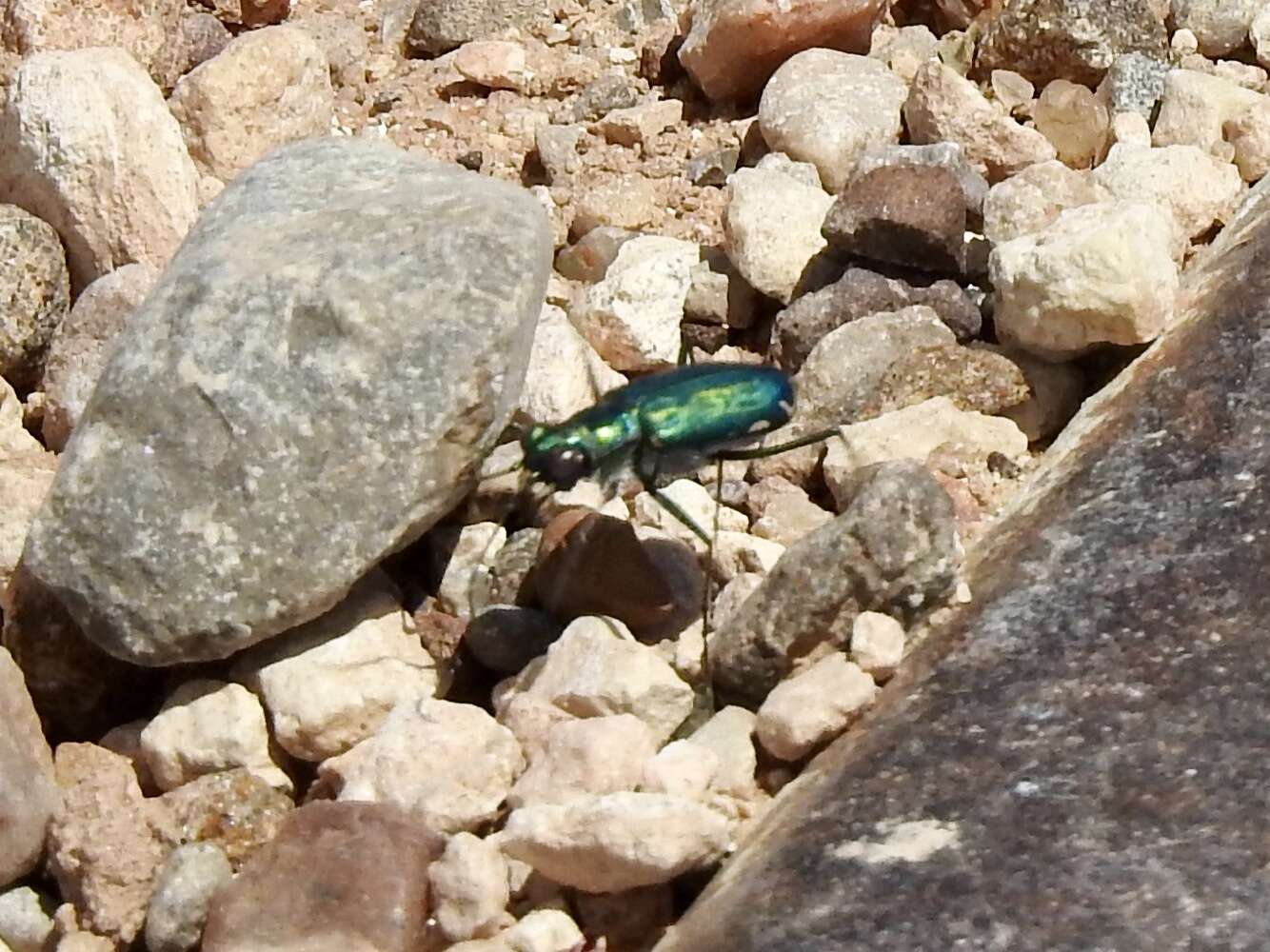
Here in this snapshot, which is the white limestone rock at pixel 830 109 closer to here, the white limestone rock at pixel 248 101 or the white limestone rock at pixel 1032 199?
the white limestone rock at pixel 1032 199

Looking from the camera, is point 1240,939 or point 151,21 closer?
point 1240,939

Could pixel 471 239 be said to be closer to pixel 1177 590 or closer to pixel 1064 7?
pixel 1177 590

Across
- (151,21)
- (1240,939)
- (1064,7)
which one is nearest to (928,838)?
(1240,939)

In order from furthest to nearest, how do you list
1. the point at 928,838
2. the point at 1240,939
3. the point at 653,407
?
the point at 653,407
the point at 928,838
the point at 1240,939

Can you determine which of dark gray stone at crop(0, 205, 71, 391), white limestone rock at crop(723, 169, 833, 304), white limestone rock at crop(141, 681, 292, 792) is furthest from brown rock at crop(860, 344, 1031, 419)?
dark gray stone at crop(0, 205, 71, 391)

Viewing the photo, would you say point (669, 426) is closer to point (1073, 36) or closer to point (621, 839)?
point (621, 839)

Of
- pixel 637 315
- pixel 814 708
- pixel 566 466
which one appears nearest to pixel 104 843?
pixel 566 466

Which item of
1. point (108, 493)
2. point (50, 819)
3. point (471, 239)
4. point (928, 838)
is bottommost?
point (50, 819)
